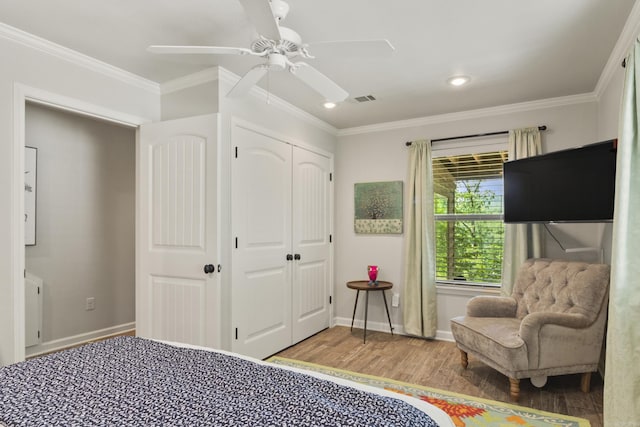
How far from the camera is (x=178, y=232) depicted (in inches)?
119

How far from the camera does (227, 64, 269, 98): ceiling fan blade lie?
211cm

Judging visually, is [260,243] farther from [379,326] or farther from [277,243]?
[379,326]

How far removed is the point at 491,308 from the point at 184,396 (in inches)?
109

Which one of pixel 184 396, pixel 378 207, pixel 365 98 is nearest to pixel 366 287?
pixel 378 207

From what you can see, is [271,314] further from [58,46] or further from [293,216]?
[58,46]

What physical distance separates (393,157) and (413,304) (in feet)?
5.49

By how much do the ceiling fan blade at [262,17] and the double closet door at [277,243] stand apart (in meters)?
1.47

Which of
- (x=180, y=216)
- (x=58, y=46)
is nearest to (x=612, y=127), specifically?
(x=180, y=216)

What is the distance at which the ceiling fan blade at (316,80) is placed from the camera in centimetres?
207

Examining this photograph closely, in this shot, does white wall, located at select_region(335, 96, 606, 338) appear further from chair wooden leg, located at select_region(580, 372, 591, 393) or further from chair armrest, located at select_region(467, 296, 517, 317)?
chair wooden leg, located at select_region(580, 372, 591, 393)

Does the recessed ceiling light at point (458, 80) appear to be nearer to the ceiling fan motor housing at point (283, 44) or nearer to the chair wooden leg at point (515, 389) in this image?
the ceiling fan motor housing at point (283, 44)

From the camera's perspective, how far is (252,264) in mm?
3334

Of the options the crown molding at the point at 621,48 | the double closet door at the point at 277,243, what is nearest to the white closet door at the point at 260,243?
the double closet door at the point at 277,243

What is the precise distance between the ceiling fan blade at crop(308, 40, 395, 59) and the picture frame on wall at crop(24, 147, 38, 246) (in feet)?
10.4
